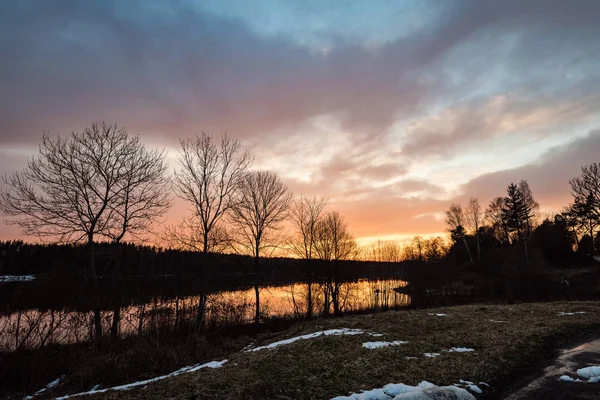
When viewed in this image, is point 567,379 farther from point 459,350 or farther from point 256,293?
point 256,293

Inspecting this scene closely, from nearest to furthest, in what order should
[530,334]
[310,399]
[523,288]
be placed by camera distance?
[310,399] < [530,334] < [523,288]

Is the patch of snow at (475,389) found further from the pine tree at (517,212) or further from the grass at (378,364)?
the pine tree at (517,212)

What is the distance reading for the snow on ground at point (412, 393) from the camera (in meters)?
5.06

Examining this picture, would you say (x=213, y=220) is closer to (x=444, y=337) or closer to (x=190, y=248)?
(x=190, y=248)

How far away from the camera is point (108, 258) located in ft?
53.9

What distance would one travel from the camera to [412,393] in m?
5.10

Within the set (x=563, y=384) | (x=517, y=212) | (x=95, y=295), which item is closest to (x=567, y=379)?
(x=563, y=384)

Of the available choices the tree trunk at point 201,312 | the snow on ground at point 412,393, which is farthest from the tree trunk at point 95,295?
the snow on ground at point 412,393

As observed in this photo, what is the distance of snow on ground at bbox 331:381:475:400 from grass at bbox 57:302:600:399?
0.29 meters

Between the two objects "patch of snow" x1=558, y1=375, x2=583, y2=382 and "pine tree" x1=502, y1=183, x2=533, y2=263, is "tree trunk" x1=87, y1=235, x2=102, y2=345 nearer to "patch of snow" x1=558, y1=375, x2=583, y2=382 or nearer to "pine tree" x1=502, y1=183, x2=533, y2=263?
"patch of snow" x1=558, y1=375, x2=583, y2=382

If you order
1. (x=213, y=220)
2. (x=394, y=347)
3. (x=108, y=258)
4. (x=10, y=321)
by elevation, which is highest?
(x=213, y=220)

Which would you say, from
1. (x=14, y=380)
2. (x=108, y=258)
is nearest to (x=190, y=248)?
(x=108, y=258)

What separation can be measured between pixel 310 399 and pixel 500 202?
2588 inches

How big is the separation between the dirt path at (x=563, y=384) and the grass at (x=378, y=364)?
30 cm
